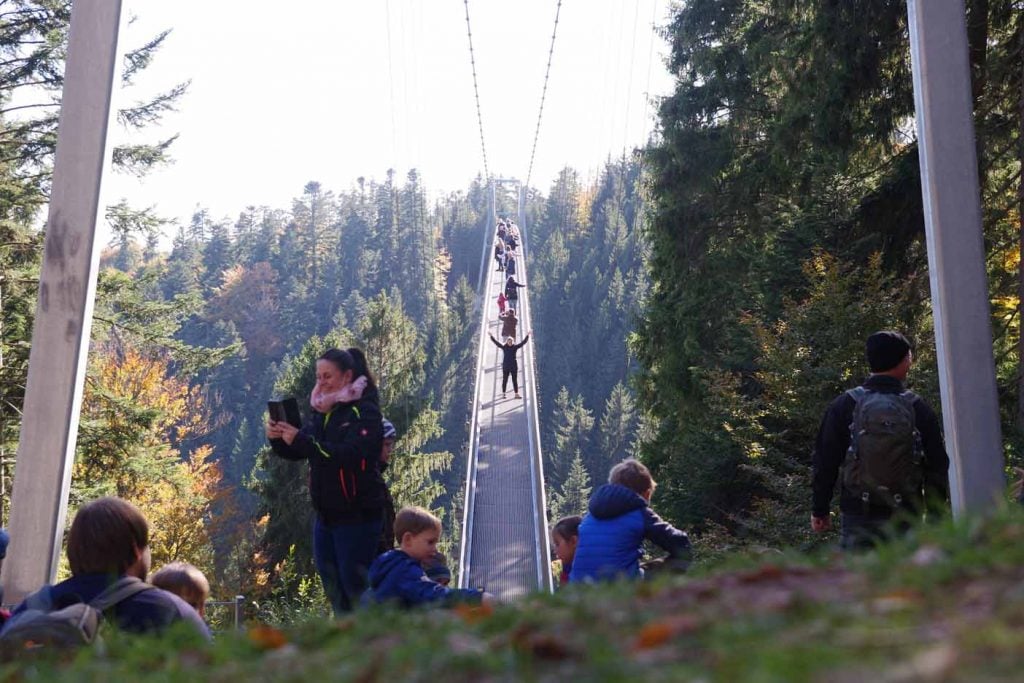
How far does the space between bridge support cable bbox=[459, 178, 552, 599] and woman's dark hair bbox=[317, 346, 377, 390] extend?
741 centimetres

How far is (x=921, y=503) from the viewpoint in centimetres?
470

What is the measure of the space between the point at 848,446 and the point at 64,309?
3.51 meters

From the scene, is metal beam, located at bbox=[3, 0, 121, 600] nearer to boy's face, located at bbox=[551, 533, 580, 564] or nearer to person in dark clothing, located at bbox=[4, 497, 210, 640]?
person in dark clothing, located at bbox=[4, 497, 210, 640]

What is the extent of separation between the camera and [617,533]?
15.7 feet

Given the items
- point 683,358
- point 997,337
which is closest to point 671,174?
point 683,358

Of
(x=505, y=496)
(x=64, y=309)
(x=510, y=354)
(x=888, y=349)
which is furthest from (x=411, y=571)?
(x=510, y=354)

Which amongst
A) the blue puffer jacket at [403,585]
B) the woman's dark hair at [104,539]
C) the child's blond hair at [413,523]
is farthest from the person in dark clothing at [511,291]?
the woman's dark hair at [104,539]

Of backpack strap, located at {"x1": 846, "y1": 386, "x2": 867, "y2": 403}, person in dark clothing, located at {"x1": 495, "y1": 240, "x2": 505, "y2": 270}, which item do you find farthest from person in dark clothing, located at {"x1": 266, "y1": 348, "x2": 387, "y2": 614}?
person in dark clothing, located at {"x1": 495, "y1": 240, "x2": 505, "y2": 270}

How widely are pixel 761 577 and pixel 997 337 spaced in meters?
10.8

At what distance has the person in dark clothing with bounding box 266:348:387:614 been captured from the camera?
5.00 meters

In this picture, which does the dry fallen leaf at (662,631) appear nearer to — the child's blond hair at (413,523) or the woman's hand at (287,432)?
the child's blond hair at (413,523)

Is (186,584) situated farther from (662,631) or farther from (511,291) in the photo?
(511,291)

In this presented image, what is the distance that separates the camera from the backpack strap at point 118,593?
327 cm

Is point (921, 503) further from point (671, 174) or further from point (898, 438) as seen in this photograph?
point (671, 174)
